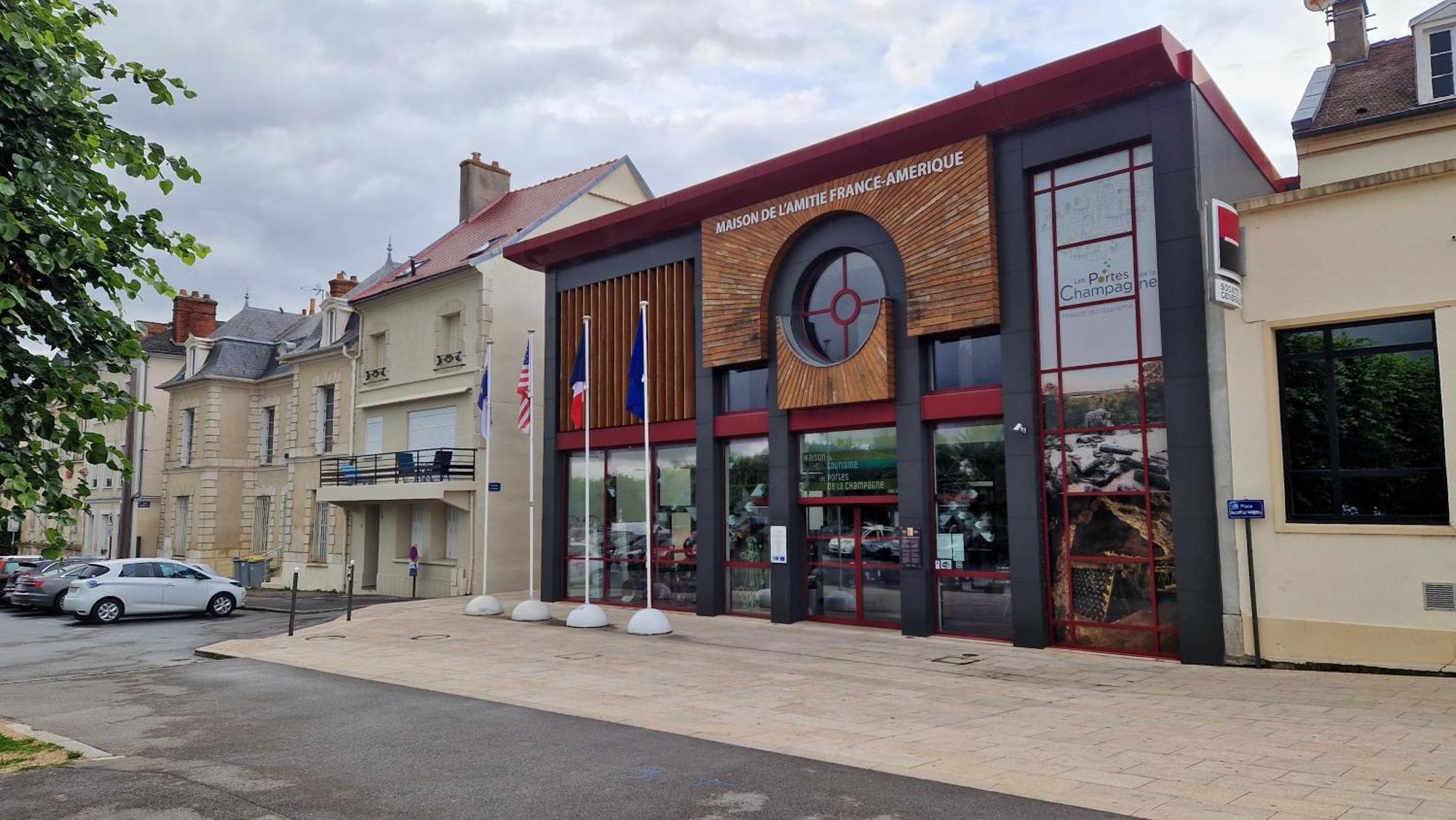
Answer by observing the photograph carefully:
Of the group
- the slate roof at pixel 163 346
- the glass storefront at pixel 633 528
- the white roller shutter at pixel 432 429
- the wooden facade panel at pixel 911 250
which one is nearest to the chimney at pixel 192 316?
the slate roof at pixel 163 346

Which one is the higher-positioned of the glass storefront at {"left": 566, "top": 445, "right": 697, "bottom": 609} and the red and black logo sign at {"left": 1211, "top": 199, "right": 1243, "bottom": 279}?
the red and black logo sign at {"left": 1211, "top": 199, "right": 1243, "bottom": 279}

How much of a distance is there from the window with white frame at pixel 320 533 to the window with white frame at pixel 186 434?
8.75m

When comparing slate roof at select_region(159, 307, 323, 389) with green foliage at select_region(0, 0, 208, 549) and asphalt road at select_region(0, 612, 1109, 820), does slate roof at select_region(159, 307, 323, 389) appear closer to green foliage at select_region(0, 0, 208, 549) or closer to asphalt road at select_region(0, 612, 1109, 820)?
asphalt road at select_region(0, 612, 1109, 820)

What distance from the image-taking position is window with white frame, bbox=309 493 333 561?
29.7 m

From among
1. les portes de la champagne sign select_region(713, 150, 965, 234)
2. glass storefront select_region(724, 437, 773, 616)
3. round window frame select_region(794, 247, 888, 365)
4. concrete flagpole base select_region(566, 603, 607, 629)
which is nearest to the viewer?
les portes de la champagne sign select_region(713, 150, 965, 234)

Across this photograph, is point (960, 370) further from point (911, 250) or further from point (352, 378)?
point (352, 378)

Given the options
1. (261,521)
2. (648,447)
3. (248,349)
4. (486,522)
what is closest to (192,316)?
(248,349)

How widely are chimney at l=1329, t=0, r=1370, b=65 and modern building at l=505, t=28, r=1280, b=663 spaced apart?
10569mm

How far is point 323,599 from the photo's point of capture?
82.3 feet

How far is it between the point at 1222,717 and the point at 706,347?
11494 millimetres

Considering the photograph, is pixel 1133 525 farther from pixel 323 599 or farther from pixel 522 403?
pixel 323 599

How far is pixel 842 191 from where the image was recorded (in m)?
16.9

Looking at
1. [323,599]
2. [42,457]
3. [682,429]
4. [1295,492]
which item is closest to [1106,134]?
[1295,492]

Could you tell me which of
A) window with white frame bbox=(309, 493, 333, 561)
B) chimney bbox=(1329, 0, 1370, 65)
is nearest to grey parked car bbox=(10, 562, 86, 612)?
window with white frame bbox=(309, 493, 333, 561)
